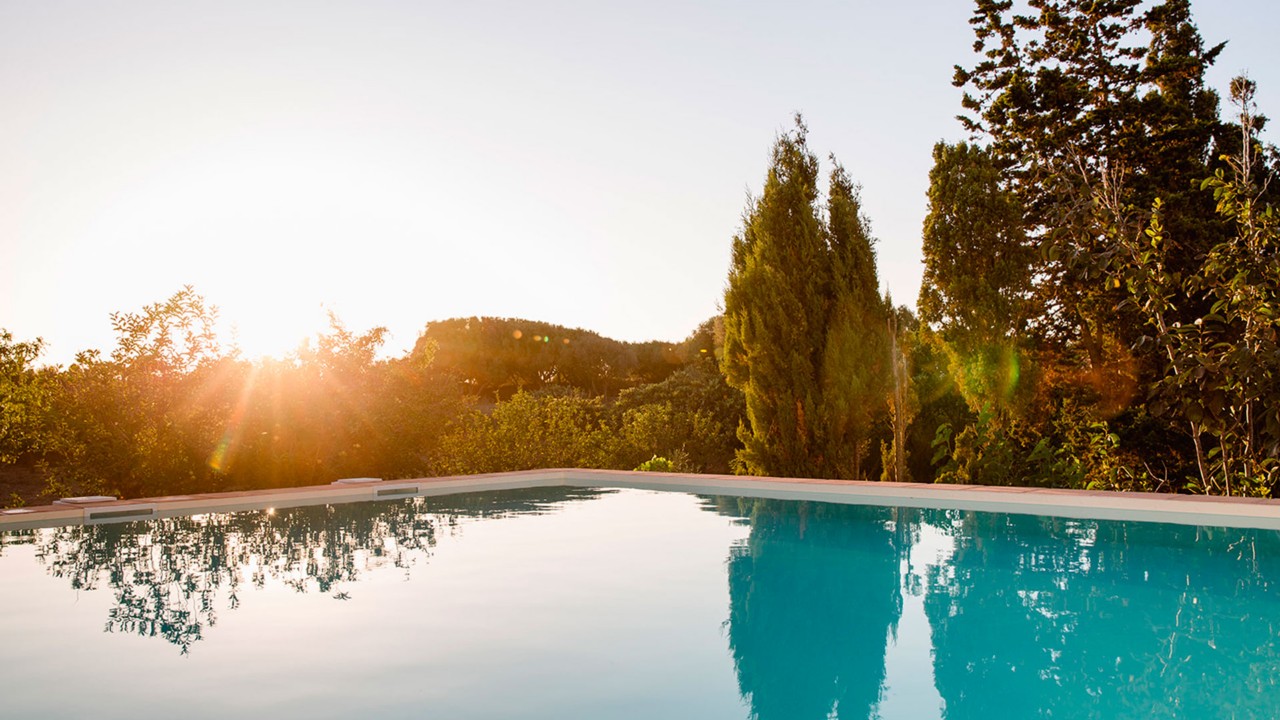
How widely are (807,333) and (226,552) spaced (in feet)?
25.6

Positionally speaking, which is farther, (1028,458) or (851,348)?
(851,348)

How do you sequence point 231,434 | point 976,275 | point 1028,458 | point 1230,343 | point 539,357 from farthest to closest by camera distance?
point 539,357 < point 976,275 < point 1028,458 < point 231,434 < point 1230,343

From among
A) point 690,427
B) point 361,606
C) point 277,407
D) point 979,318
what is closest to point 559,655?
point 361,606

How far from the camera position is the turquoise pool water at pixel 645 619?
4238 millimetres

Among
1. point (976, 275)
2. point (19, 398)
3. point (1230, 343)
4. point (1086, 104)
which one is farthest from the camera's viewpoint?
point (1086, 104)

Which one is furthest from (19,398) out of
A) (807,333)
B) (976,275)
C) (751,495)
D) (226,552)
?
(976,275)

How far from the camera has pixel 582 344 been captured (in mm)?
30297

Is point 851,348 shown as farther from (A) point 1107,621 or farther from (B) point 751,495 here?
→ (A) point 1107,621

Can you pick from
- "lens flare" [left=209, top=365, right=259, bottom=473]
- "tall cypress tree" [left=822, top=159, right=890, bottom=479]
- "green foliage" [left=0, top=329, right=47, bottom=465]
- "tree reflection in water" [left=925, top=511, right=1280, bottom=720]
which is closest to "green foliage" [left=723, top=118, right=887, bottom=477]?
"tall cypress tree" [left=822, top=159, right=890, bottom=479]

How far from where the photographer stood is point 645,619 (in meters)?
5.63

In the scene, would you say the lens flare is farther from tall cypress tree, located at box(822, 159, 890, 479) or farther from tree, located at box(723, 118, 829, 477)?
tall cypress tree, located at box(822, 159, 890, 479)

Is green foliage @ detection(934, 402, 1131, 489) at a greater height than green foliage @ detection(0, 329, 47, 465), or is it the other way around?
green foliage @ detection(0, 329, 47, 465)

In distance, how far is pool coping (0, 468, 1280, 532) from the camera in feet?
26.7

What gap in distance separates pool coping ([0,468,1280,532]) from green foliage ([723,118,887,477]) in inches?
65.3
